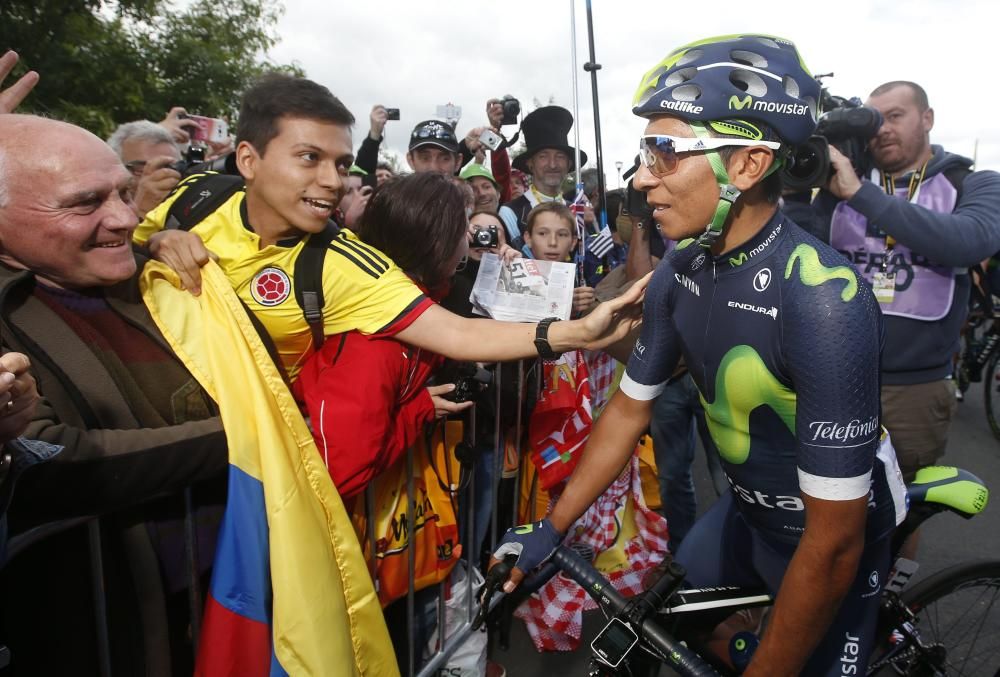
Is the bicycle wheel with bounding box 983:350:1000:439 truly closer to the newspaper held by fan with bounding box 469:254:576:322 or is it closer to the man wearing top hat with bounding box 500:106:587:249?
the man wearing top hat with bounding box 500:106:587:249

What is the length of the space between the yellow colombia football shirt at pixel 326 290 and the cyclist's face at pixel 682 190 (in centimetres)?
80

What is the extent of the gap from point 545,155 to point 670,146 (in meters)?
3.78

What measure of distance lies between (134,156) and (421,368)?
8.19 feet

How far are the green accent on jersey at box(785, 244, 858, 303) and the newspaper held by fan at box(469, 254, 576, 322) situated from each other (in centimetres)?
120

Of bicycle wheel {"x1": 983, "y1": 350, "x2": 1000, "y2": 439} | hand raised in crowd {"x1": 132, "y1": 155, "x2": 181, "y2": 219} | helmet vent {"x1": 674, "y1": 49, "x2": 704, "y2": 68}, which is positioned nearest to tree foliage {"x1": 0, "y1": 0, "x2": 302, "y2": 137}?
hand raised in crowd {"x1": 132, "y1": 155, "x2": 181, "y2": 219}

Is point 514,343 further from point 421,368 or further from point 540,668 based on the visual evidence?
point 540,668

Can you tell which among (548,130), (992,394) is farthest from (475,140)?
(992,394)

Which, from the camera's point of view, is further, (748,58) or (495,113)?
(495,113)

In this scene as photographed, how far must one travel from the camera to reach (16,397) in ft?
3.33

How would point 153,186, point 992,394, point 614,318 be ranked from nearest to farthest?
point 614,318 < point 153,186 < point 992,394

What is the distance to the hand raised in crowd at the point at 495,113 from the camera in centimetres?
510

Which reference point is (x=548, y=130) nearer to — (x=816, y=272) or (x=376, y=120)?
(x=376, y=120)

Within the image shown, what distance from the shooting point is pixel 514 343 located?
2.01 metres

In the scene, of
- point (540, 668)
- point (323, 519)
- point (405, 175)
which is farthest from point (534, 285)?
point (540, 668)
